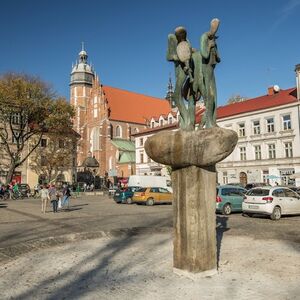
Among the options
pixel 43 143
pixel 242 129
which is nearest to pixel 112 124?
pixel 43 143

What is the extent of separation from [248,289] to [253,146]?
40.9 metres

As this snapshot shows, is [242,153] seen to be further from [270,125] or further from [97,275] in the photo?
[97,275]

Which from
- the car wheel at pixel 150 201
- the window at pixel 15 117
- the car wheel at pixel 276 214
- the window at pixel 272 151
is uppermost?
the window at pixel 15 117

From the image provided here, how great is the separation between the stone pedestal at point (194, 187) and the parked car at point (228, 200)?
13517 mm

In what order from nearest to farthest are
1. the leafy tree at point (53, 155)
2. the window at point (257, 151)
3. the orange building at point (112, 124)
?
1. the window at point (257, 151)
2. the leafy tree at point (53, 155)
3. the orange building at point (112, 124)

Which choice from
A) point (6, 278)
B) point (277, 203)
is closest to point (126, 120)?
point (277, 203)

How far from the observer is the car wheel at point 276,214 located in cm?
1742

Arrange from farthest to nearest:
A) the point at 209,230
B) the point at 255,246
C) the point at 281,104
Answer: the point at 281,104
the point at 255,246
the point at 209,230

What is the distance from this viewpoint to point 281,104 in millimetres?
42094

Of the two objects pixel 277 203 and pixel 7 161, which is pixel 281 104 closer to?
pixel 277 203

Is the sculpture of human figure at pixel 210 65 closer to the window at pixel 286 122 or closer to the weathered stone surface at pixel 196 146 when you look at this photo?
the weathered stone surface at pixel 196 146

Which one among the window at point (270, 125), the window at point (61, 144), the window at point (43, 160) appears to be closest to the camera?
the window at point (270, 125)

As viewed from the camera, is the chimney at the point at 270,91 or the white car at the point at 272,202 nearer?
the white car at the point at 272,202

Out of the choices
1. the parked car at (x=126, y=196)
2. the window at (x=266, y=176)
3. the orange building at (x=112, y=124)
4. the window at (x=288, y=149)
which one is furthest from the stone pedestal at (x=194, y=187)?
the orange building at (x=112, y=124)
